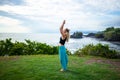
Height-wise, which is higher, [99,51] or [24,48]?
[24,48]

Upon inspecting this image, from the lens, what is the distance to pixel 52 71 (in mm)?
8508

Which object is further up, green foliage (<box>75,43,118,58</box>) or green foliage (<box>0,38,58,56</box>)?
green foliage (<box>0,38,58,56</box>)

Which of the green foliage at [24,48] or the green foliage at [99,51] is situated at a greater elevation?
the green foliage at [24,48]

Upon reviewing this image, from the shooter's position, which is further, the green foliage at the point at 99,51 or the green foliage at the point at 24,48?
the green foliage at the point at 99,51

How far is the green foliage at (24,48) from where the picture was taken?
1476cm

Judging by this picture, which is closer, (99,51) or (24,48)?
(24,48)

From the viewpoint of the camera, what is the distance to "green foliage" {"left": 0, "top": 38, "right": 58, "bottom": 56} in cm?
1476

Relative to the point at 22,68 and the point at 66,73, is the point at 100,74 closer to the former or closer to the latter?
the point at 66,73

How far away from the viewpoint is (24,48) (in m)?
15.1

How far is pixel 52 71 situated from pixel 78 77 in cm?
140

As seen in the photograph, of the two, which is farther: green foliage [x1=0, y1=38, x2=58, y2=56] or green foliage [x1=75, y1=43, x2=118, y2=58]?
green foliage [x1=75, y1=43, x2=118, y2=58]

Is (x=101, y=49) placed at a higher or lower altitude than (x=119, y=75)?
higher

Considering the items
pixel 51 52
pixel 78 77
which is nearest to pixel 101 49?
pixel 51 52

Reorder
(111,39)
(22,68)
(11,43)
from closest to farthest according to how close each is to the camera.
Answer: (22,68) → (11,43) → (111,39)
